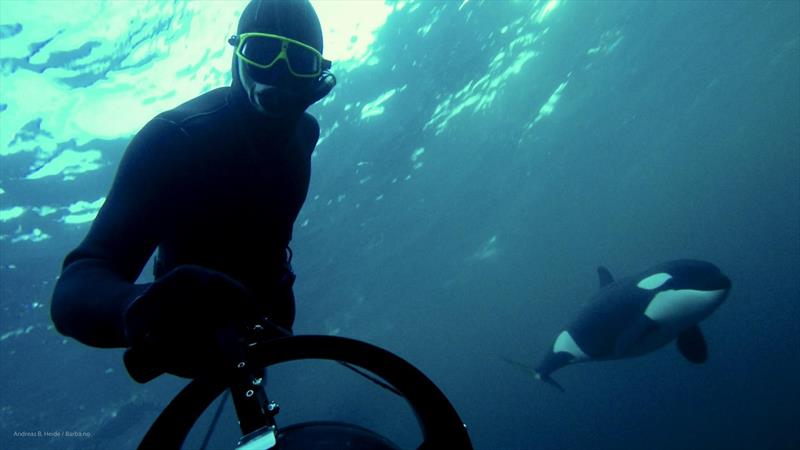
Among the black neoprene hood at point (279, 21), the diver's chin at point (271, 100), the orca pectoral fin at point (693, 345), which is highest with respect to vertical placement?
the black neoprene hood at point (279, 21)

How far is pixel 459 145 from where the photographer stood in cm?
2006

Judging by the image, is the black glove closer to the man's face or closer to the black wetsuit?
the black wetsuit

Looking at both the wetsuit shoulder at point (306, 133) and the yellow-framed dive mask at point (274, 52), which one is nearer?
the yellow-framed dive mask at point (274, 52)

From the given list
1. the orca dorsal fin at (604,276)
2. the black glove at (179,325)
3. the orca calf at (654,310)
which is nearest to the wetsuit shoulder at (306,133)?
the black glove at (179,325)

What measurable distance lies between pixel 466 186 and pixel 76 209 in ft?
59.9

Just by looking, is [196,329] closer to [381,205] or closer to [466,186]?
[381,205]

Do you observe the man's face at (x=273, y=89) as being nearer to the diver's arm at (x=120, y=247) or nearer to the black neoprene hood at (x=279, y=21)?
the black neoprene hood at (x=279, y=21)

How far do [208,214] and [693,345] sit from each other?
12604 millimetres

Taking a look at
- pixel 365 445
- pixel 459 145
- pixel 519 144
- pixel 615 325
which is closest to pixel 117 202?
pixel 365 445

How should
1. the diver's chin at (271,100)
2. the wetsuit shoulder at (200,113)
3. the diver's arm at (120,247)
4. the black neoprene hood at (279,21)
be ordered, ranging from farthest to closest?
the black neoprene hood at (279,21) < the diver's chin at (271,100) < the wetsuit shoulder at (200,113) < the diver's arm at (120,247)

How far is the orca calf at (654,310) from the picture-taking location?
10.0m

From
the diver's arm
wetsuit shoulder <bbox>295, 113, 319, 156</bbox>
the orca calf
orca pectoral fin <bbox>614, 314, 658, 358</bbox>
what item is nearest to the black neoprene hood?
wetsuit shoulder <bbox>295, 113, 319, 156</bbox>

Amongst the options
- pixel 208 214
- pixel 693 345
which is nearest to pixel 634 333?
pixel 693 345

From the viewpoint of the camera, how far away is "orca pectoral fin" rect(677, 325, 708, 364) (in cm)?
1059
